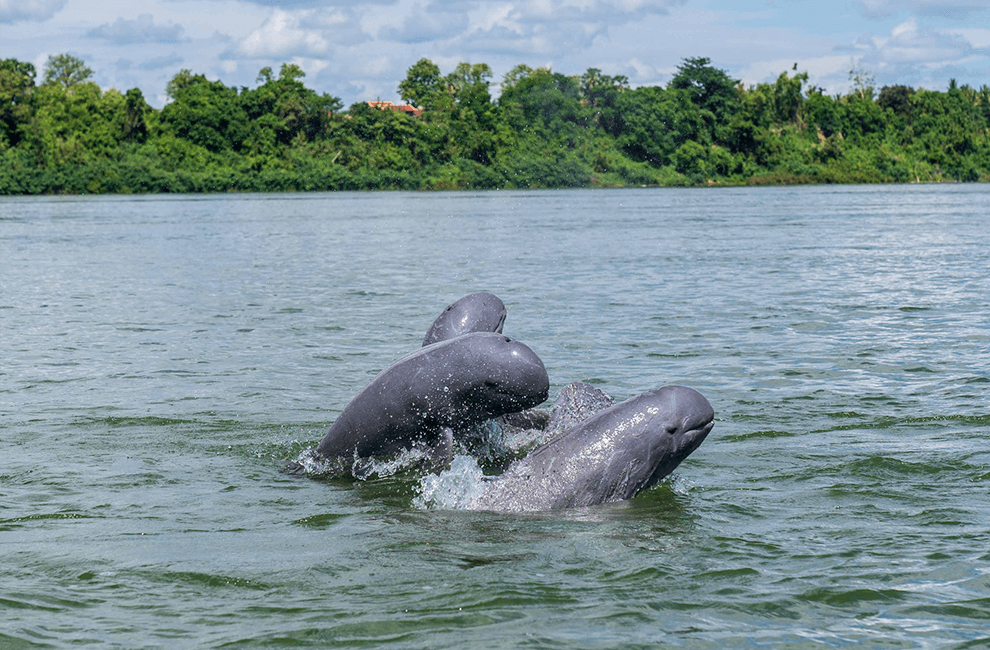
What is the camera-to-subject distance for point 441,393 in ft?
28.1

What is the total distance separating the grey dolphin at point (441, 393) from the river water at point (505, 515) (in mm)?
405

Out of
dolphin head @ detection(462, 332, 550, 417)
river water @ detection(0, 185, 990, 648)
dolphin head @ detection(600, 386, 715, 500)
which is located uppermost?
dolphin head @ detection(462, 332, 550, 417)

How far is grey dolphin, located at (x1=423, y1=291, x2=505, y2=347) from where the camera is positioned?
1020cm

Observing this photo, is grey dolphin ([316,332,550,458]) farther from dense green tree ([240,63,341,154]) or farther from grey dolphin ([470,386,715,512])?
dense green tree ([240,63,341,154])

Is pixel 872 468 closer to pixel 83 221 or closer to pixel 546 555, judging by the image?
pixel 546 555

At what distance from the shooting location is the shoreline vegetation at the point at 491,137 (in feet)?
368

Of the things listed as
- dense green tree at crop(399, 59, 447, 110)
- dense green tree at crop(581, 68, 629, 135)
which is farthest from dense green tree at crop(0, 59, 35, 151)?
dense green tree at crop(581, 68, 629, 135)

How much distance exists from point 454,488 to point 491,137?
112m

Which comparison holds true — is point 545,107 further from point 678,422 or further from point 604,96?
point 678,422

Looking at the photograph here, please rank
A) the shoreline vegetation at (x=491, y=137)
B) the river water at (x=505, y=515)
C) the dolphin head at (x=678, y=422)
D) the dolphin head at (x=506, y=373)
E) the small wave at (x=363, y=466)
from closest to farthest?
1. the river water at (x=505, y=515)
2. the dolphin head at (x=678, y=422)
3. the dolphin head at (x=506, y=373)
4. the small wave at (x=363, y=466)
5. the shoreline vegetation at (x=491, y=137)

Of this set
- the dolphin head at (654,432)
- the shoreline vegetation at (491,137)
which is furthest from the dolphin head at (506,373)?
the shoreline vegetation at (491,137)

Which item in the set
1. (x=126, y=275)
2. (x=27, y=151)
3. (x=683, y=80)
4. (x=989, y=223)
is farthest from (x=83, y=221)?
(x=683, y=80)

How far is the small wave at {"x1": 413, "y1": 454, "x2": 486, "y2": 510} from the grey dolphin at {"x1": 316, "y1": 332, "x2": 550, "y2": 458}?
1.44 feet

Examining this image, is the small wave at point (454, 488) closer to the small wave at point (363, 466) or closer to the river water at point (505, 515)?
the river water at point (505, 515)
